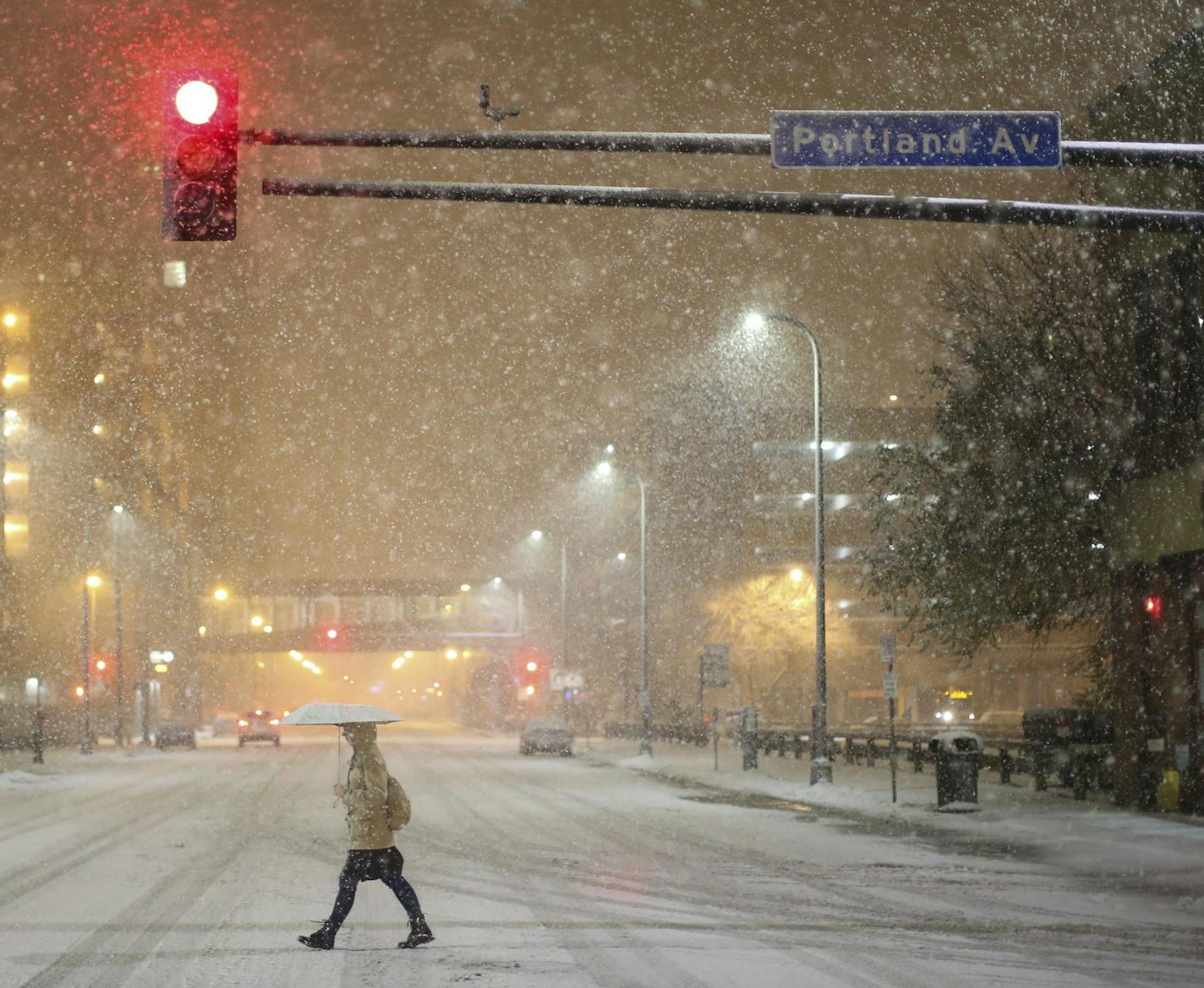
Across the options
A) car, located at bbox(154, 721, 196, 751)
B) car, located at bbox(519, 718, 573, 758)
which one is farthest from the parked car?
car, located at bbox(519, 718, 573, 758)

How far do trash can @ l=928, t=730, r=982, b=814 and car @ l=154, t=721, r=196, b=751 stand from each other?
150ft

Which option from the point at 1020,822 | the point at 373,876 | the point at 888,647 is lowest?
the point at 1020,822

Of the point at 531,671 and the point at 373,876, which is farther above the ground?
the point at 373,876

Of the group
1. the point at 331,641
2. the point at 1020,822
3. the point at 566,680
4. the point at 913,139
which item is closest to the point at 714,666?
the point at 1020,822

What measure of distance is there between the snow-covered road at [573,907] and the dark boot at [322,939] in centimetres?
13

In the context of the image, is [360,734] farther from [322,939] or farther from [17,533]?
[17,533]

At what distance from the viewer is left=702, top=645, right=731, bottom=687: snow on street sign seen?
140ft

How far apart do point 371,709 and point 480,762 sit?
37.3 m

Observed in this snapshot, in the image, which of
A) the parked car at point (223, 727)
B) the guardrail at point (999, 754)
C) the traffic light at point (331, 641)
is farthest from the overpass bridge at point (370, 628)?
the guardrail at point (999, 754)

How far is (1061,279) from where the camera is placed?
30938 millimetres

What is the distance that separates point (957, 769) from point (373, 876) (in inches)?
648

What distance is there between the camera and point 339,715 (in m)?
12.0

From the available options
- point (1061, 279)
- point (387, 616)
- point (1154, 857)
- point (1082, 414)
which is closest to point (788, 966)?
point (1154, 857)

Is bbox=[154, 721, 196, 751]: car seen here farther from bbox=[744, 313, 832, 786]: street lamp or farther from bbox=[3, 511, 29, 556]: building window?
bbox=[3, 511, 29, 556]: building window
